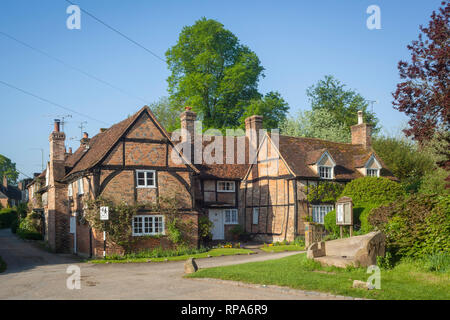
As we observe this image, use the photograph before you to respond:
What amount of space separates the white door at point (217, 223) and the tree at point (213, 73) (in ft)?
40.1

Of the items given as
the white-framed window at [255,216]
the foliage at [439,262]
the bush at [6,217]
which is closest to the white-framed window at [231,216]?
the white-framed window at [255,216]

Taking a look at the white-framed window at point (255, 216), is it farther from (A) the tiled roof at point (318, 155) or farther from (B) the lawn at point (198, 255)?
(B) the lawn at point (198, 255)

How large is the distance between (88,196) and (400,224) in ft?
54.1

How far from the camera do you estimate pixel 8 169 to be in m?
98.2

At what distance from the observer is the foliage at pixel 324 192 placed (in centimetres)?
2828

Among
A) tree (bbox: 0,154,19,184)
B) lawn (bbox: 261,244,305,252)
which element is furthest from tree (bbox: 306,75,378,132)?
tree (bbox: 0,154,19,184)

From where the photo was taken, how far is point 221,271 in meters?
14.6

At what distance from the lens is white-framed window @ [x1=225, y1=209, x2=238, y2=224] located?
3178 centimetres

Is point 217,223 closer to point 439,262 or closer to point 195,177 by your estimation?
point 195,177

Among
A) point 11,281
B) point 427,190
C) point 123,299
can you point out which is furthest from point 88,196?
point 427,190

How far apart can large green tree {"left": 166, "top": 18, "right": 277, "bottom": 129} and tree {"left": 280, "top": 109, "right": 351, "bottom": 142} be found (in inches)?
175

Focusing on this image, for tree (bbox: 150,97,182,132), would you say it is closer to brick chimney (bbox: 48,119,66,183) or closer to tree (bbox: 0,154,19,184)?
brick chimney (bbox: 48,119,66,183)

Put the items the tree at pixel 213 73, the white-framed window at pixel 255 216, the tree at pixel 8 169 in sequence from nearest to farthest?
1. the white-framed window at pixel 255 216
2. the tree at pixel 213 73
3. the tree at pixel 8 169
